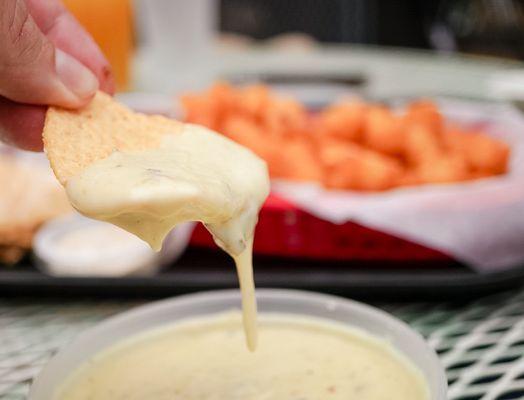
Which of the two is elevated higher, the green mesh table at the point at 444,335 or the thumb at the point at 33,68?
the thumb at the point at 33,68

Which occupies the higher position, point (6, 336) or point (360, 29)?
point (6, 336)

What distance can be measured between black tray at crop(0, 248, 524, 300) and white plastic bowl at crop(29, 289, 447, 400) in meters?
0.21

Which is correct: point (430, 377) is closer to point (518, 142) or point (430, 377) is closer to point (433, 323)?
point (433, 323)

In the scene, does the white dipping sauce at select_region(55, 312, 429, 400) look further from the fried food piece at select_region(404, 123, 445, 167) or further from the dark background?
the dark background

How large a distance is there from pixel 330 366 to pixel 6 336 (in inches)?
19.1

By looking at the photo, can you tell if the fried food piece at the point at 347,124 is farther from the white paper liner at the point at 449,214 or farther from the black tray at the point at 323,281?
the black tray at the point at 323,281

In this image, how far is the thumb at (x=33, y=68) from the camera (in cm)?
75

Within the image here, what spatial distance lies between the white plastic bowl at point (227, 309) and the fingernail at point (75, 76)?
0.28 meters

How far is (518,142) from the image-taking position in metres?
1.65

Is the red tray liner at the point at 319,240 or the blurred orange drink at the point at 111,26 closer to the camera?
the red tray liner at the point at 319,240

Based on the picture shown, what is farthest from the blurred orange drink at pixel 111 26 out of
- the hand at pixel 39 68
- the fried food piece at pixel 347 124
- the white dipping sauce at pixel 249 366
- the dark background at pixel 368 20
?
the dark background at pixel 368 20

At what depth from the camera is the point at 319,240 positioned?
1.25 m

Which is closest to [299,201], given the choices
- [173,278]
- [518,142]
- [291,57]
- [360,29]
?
[173,278]

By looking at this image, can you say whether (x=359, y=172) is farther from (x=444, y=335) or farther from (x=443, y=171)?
(x=444, y=335)
